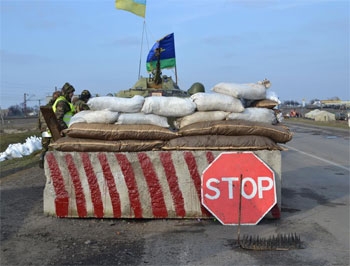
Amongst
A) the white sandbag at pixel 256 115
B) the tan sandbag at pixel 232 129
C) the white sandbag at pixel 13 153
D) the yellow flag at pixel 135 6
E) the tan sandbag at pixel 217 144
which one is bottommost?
the white sandbag at pixel 13 153

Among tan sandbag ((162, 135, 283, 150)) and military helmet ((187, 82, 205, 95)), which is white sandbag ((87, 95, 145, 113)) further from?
military helmet ((187, 82, 205, 95))

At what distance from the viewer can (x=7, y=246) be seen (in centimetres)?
498

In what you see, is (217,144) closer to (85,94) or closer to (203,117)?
(203,117)

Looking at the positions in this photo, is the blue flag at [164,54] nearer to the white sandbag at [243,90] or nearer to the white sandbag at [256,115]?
the white sandbag at [243,90]

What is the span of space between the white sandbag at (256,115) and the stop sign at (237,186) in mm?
700

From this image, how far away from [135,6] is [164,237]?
20.9 feet

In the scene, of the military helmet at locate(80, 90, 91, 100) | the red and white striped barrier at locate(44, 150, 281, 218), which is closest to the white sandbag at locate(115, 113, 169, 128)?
the red and white striped barrier at locate(44, 150, 281, 218)

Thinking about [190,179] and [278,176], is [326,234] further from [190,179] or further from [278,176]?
[190,179]

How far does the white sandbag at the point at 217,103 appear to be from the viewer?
6441 mm

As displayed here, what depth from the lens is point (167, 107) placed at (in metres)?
6.43

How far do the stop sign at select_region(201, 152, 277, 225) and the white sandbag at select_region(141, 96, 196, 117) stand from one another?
905mm

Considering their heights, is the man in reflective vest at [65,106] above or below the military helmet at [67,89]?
below

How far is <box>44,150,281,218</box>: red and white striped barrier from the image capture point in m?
6.13

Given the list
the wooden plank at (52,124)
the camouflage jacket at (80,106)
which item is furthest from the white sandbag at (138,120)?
the camouflage jacket at (80,106)
